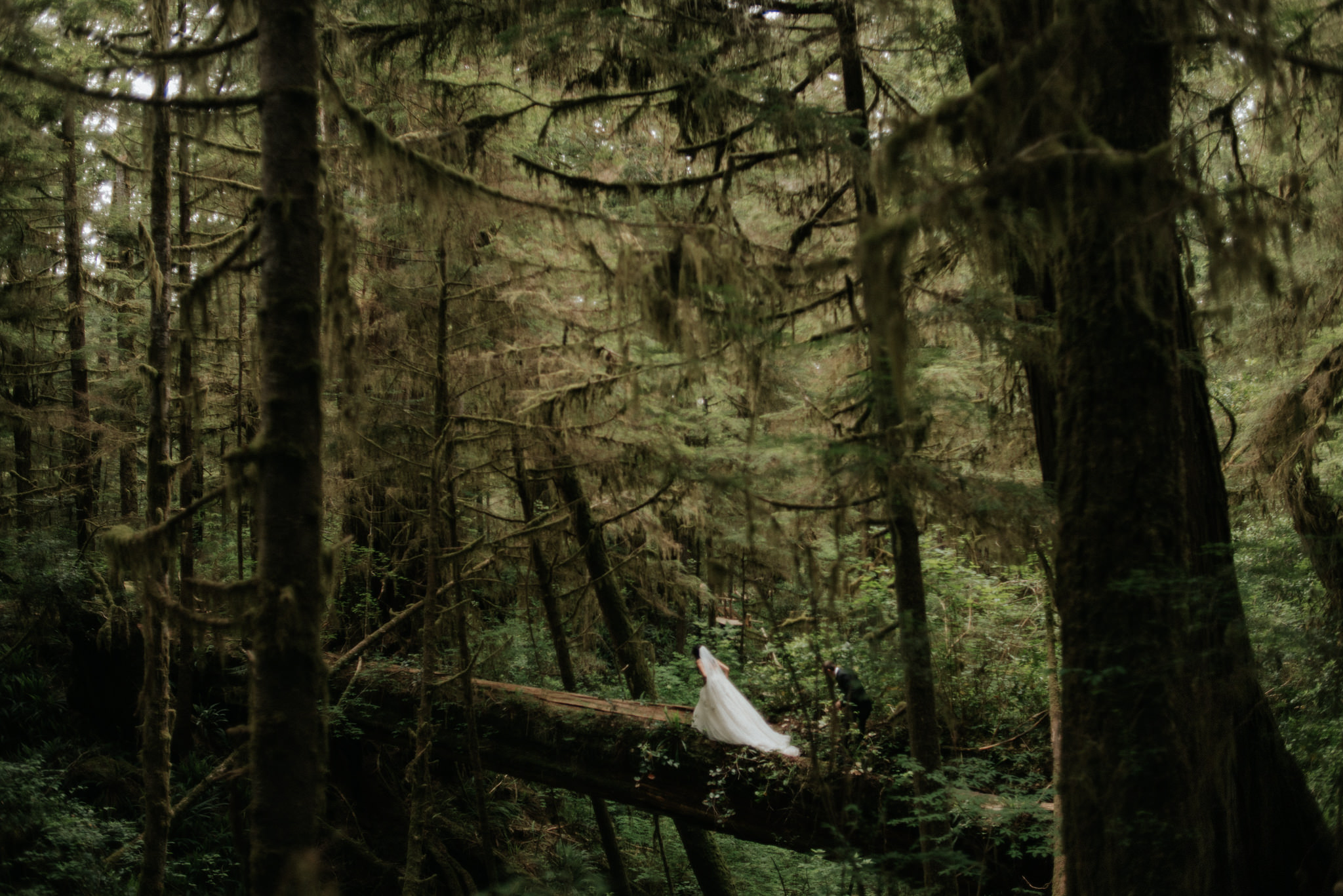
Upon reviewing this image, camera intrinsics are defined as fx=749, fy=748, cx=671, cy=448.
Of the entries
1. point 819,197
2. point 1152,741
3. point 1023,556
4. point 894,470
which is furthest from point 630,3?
point 1152,741

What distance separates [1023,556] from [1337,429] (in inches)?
236

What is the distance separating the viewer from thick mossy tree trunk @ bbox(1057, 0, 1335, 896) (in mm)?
3887

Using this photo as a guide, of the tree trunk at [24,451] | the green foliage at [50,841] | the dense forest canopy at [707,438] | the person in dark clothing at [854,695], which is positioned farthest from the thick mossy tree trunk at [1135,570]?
the tree trunk at [24,451]

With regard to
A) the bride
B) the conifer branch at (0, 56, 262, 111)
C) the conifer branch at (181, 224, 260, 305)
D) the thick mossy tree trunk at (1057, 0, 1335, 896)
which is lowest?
the bride

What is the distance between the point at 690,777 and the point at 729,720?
805 mm

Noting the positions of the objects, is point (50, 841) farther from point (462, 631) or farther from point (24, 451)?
point (24, 451)

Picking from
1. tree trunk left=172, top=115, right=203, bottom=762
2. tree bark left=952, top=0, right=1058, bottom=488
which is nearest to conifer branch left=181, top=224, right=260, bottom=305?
tree trunk left=172, top=115, right=203, bottom=762

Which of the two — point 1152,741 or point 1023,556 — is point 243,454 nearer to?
point 1152,741

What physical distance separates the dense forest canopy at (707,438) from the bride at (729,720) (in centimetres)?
21

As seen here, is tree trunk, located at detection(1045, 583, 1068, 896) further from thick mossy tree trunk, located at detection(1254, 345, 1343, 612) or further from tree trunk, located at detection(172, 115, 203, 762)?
tree trunk, located at detection(172, 115, 203, 762)

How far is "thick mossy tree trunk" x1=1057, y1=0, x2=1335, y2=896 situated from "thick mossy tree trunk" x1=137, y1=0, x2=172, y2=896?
7312mm

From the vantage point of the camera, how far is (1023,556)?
6.10 m

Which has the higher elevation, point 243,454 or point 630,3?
point 630,3

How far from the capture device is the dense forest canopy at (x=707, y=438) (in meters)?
4.16
